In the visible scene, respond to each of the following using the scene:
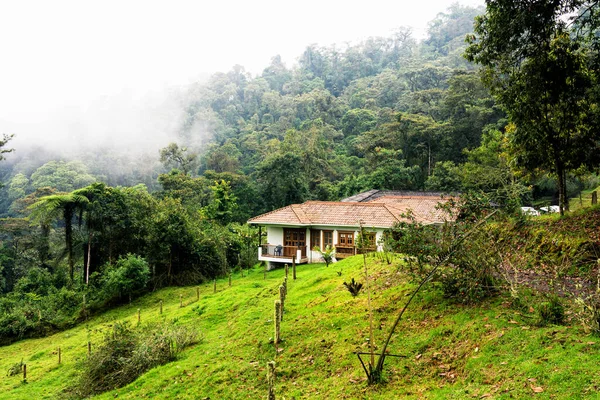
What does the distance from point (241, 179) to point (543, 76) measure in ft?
126

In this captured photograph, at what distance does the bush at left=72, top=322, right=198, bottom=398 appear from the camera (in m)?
12.2

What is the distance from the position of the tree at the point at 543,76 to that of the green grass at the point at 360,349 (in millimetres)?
6892

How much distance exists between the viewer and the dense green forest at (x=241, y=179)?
77.9 feet

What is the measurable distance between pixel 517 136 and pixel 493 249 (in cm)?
739

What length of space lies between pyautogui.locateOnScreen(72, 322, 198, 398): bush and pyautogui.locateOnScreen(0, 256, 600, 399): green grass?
2.04 ft

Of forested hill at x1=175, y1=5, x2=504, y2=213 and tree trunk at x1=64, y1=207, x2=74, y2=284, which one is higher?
forested hill at x1=175, y1=5, x2=504, y2=213

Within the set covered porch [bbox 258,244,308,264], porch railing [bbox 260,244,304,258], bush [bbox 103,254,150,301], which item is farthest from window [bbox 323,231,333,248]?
bush [bbox 103,254,150,301]

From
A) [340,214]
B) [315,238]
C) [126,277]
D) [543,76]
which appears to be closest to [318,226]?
[315,238]

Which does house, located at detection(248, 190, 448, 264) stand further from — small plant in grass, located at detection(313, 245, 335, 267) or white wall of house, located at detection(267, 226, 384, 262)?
small plant in grass, located at detection(313, 245, 335, 267)

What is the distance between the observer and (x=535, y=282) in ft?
28.1

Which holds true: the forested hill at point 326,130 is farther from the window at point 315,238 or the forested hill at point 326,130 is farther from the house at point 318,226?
the window at point 315,238

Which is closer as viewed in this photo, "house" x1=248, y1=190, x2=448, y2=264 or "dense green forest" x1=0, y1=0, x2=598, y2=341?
"dense green forest" x1=0, y1=0, x2=598, y2=341

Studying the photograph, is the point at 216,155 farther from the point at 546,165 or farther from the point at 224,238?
the point at 546,165

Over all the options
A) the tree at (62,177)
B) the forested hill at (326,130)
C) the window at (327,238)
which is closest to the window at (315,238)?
the window at (327,238)
